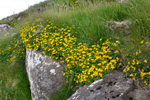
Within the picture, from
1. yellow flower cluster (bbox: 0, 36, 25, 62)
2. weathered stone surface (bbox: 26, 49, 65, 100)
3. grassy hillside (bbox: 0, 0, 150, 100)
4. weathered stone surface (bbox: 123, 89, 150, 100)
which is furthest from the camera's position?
yellow flower cluster (bbox: 0, 36, 25, 62)

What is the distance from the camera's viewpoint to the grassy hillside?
10.4ft

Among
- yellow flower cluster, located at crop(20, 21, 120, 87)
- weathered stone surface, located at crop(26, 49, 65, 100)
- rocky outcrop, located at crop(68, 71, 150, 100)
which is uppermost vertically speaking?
yellow flower cluster, located at crop(20, 21, 120, 87)

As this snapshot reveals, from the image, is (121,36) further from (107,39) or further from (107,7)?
(107,7)

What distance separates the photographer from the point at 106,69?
323cm

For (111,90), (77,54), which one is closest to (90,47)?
(77,54)

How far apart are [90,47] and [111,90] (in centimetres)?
161

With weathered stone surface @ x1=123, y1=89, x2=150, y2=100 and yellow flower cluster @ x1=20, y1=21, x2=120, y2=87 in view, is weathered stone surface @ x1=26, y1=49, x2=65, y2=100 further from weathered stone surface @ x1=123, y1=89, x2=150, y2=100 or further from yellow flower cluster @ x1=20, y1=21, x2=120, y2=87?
weathered stone surface @ x1=123, y1=89, x2=150, y2=100

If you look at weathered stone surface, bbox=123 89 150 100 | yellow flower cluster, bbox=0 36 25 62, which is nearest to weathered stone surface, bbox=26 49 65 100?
→ yellow flower cluster, bbox=0 36 25 62

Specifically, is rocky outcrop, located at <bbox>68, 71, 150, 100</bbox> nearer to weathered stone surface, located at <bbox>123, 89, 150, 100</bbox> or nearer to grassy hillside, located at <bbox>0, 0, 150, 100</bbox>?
weathered stone surface, located at <bbox>123, 89, 150, 100</bbox>

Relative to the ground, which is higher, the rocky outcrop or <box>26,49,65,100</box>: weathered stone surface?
the rocky outcrop

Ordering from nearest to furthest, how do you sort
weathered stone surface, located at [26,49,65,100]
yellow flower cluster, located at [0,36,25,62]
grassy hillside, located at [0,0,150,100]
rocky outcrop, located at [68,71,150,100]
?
rocky outcrop, located at [68,71,150,100], grassy hillside, located at [0,0,150,100], weathered stone surface, located at [26,49,65,100], yellow flower cluster, located at [0,36,25,62]

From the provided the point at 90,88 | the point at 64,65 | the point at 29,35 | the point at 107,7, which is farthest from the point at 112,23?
the point at 29,35

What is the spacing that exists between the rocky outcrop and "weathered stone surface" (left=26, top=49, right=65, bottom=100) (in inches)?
38.6

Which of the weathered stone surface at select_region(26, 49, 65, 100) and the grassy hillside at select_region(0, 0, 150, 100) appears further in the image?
the weathered stone surface at select_region(26, 49, 65, 100)
